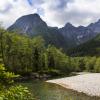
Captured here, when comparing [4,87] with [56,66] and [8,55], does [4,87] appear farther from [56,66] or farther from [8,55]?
[56,66]

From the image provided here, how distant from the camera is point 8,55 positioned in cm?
10462

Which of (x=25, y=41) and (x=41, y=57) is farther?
(x=41, y=57)

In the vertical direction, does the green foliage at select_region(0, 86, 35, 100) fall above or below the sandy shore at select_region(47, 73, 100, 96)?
above

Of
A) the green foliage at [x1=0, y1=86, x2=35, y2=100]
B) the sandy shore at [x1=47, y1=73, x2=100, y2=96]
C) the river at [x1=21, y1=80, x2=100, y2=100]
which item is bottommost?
the sandy shore at [x1=47, y1=73, x2=100, y2=96]

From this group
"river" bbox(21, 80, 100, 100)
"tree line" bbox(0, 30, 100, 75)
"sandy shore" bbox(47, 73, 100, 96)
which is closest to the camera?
"river" bbox(21, 80, 100, 100)

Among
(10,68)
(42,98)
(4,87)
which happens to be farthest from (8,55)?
(4,87)

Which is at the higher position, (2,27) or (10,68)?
(2,27)

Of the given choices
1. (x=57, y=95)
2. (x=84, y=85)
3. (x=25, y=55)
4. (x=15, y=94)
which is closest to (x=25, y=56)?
(x=25, y=55)

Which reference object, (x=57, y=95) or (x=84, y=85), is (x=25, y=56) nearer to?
(x=84, y=85)

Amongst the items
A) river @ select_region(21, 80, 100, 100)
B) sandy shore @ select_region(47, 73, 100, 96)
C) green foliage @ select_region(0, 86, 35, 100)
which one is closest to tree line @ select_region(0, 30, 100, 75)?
sandy shore @ select_region(47, 73, 100, 96)

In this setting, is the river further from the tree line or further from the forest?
the tree line

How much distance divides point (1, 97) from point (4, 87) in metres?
0.94

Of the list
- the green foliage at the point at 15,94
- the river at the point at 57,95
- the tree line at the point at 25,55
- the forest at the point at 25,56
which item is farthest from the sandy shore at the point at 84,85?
the green foliage at the point at 15,94

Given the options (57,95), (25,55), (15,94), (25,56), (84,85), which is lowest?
(84,85)
